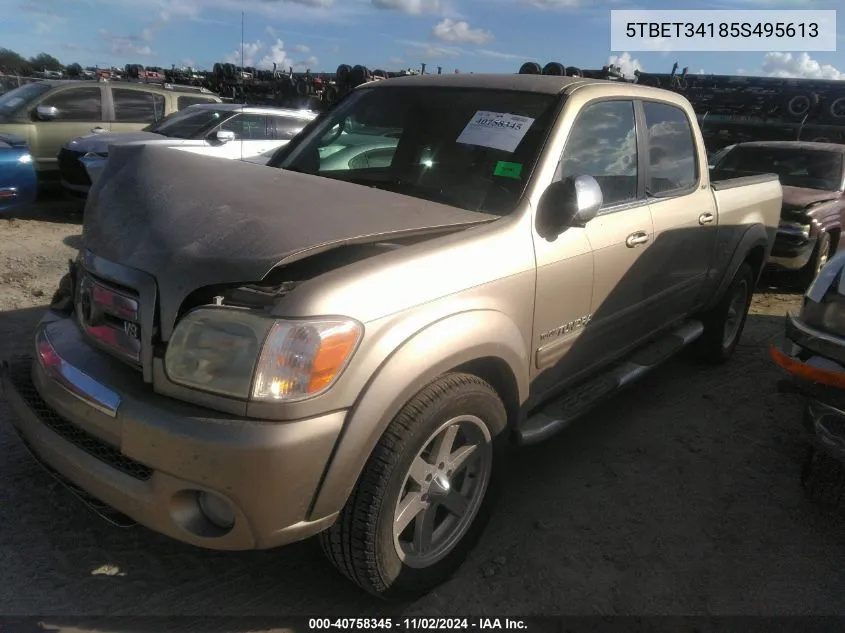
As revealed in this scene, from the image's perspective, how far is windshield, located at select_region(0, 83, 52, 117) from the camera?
29.6 feet

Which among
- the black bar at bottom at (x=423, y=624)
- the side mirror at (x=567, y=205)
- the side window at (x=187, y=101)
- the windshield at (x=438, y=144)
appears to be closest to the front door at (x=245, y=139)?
the side window at (x=187, y=101)

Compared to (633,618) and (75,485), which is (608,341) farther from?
(75,485)

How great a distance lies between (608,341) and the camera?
3.39 meters

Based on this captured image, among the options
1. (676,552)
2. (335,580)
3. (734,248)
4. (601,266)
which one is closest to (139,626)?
(335,580)

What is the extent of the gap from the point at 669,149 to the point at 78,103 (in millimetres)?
8864

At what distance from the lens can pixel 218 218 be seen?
223 cm

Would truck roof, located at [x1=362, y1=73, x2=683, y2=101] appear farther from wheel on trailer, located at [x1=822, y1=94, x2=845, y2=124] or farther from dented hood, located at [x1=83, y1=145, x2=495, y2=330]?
wheel on trailer, located at [x1=822, y1=94, x2=845, y2=124]

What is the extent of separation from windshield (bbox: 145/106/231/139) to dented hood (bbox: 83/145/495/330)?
6.37m

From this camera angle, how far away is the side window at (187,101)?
35.0 ft

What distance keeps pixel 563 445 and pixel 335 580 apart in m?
1.67

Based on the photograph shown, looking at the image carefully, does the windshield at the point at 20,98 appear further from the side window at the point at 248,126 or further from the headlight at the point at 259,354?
the headlight at the point at 259,354

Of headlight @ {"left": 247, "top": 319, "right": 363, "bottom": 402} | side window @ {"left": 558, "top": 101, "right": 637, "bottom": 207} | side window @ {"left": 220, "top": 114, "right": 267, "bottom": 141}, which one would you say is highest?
side window @ {"left": 220, "top": 114, "right": 267, "bottom": 141}

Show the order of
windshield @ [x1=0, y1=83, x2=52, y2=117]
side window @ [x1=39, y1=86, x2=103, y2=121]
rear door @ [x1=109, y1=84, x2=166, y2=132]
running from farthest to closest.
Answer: rear door @ [x1=109, y1=84, x2=166, y2=132] → side window @ [x1=39, y1=86, x2=103, y2=121] → windshield @ [x1=0, y1=83, x2=52, y2=117]

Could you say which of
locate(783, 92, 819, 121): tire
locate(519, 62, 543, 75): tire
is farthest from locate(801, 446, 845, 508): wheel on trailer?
locate(783, 92, 819, 121): tire
